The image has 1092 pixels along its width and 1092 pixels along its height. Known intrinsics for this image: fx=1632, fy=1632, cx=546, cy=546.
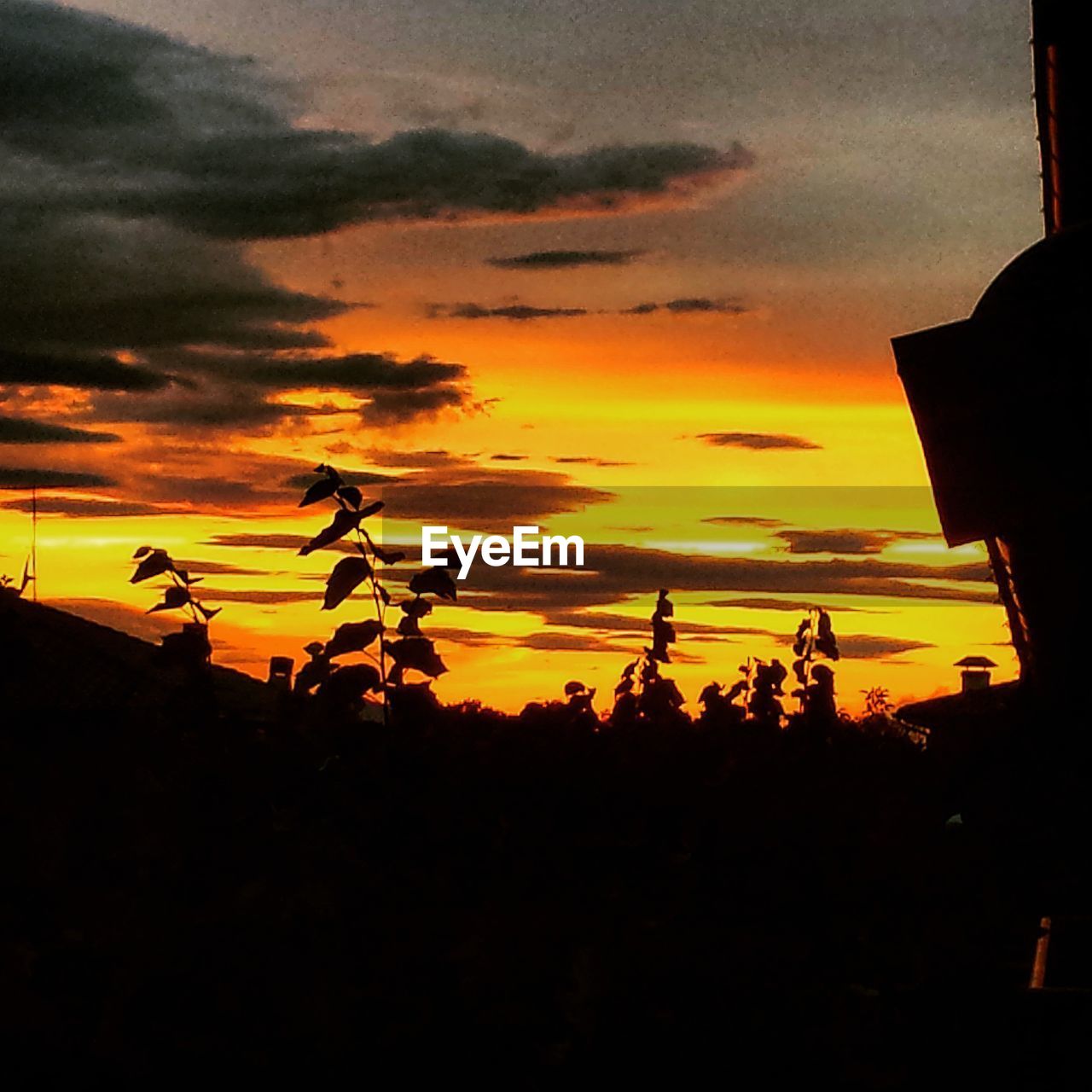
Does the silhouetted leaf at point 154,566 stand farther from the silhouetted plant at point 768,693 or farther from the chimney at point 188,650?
the silhouetted plant at point 768,693

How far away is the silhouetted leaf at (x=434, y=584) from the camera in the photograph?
701cm

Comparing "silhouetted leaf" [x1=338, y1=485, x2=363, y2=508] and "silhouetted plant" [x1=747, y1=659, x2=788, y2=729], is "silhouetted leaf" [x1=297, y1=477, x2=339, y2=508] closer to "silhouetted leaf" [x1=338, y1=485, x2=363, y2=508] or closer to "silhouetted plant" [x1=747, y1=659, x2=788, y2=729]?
"silhouetted leaf" [x1=338, y1=485, x2=363, y2=508]

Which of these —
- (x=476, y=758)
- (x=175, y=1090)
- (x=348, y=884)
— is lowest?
(x=175, y=1090)

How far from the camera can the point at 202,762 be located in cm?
639

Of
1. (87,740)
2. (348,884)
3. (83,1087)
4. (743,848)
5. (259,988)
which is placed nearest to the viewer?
(83,1087)

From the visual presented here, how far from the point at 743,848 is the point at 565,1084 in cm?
259

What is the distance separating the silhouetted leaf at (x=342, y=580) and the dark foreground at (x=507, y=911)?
1.95 ft

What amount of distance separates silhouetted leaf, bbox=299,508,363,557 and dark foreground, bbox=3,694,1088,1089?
0.81 metres

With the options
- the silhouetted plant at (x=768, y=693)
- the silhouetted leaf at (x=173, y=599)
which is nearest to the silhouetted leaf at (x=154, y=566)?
the silhouetted leaf at (x=173, y=599)

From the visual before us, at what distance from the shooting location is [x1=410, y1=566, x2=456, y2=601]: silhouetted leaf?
7008 millimetres

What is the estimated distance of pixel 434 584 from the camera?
7027 millimetres

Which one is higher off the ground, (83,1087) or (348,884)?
(348,884)

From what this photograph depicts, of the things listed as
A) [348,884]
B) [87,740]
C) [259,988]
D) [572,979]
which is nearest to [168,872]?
[348,884]

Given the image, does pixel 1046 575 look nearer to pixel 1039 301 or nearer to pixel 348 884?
pixel 1039 301
